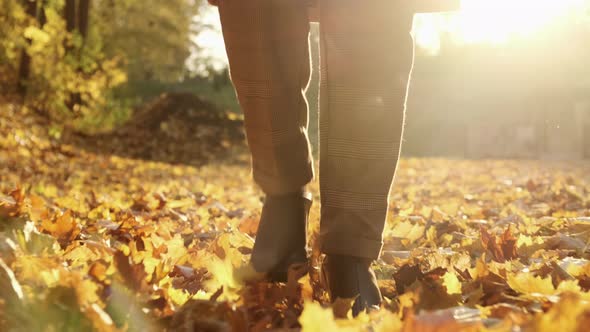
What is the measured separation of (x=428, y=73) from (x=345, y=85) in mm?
17199

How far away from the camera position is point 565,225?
2385 mm

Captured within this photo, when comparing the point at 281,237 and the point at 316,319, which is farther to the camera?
the point at 281,237

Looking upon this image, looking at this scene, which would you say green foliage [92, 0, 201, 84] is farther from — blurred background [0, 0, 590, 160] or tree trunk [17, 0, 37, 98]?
tree trunk [17, 0, 37, 98]

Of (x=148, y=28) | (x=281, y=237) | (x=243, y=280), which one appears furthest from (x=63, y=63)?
(x=243, y=280)

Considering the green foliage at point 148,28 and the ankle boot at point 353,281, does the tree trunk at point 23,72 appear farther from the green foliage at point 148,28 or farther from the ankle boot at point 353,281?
the ankle boot at point 353,281

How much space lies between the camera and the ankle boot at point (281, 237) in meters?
1.66

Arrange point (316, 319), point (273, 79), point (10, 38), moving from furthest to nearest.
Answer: point (10, 38), point (273, 79), point (316, 319)

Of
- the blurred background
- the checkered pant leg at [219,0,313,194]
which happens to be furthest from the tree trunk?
the checkered pant leg at [219,0,313,194]

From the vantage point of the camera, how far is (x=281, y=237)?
1678 millimetres

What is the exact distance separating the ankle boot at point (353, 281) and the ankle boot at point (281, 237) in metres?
0.22

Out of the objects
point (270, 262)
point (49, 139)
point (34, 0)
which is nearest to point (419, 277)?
point (270, 262)

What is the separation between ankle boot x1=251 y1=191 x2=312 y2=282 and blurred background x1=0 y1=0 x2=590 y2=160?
8.76 meters

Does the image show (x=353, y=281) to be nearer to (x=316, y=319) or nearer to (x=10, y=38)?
(x=316, y=319)

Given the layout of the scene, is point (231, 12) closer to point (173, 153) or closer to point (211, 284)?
point (211, 284)
